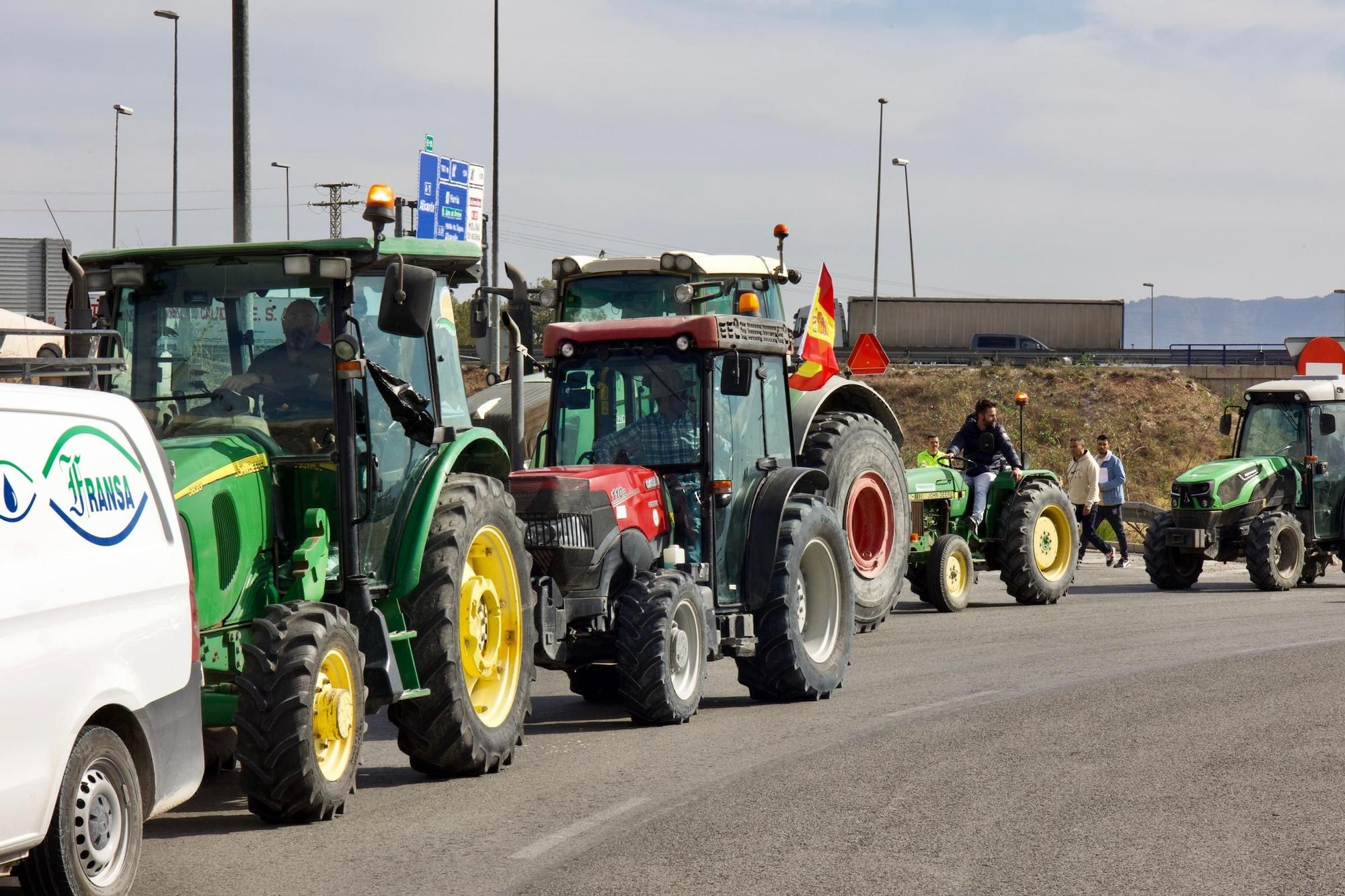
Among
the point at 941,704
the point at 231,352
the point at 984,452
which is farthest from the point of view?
the point at 984,452

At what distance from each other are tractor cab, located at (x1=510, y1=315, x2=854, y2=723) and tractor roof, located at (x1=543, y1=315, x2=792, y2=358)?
0.4 inches

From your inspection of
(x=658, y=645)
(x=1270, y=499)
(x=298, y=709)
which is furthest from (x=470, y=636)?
(x=1270, y=499)

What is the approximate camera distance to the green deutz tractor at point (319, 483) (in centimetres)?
720

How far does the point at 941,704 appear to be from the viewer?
429 inches

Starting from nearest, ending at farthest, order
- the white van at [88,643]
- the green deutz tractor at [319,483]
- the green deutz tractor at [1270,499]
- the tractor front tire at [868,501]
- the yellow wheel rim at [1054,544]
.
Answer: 1. the white van at [88,643]
2. the green deutz tractor at [319,483]
3. the tractor front tire at [868,501]
4. the yellow wheel rim at [1054,544]
5. the green deutz tractor at [1270,499]

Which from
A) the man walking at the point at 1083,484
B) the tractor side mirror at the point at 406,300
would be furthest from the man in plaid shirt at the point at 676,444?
the man walking at the point at 1083,484

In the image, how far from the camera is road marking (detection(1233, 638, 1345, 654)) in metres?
Answer: 13.3

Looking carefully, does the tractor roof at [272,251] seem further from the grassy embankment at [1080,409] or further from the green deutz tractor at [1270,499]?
the grassy embankment at [1080,409]

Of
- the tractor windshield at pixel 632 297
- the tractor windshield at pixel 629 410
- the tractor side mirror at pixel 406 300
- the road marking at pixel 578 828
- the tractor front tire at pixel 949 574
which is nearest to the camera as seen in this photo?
the road marking at pixel 578 828

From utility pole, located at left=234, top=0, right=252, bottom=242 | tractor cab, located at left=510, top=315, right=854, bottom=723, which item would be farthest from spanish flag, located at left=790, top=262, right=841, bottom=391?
utility pole, located at left=234, top=0, right=252, bottom=242

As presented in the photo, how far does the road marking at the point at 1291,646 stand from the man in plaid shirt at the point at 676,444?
4955mm

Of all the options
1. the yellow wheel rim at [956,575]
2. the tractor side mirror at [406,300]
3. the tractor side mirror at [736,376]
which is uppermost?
the tractor side mirror at [406,300]

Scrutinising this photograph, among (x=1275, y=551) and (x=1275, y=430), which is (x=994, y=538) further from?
(x=1275, y=430)

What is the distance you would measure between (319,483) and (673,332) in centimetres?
377
